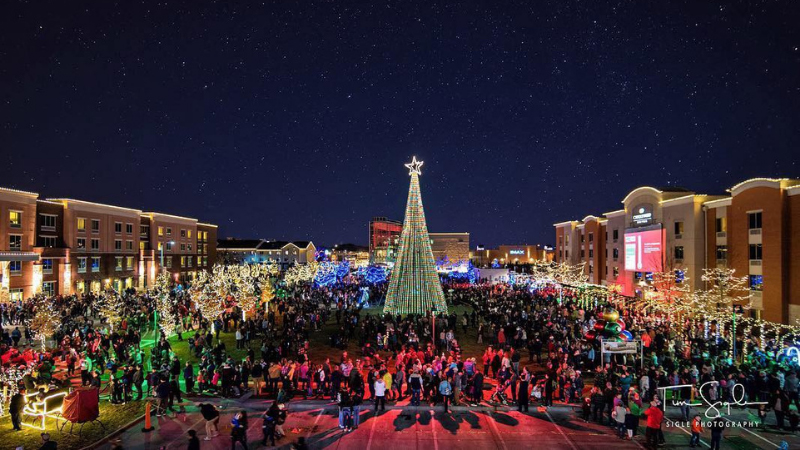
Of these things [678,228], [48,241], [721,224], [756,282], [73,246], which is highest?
[721,224]

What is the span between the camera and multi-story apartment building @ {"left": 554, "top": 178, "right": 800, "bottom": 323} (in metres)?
27.6

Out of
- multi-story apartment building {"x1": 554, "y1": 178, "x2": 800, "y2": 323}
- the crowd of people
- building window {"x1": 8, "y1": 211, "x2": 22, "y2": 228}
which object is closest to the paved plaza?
the crowd of people

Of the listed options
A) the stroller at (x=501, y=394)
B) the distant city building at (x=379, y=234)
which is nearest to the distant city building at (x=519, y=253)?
the distant city building at (x=379, y=234)

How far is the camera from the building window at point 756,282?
2921 centimetres

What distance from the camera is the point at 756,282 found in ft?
97.7

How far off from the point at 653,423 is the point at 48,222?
5163cm

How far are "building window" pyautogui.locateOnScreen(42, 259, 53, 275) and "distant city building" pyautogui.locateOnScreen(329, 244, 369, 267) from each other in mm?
72319

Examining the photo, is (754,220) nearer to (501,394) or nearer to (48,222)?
(501,394)

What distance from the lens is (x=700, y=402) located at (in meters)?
14.6

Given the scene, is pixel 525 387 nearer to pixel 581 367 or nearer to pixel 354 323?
pixel 581 367

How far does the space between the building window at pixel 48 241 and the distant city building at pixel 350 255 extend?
71.6 metres

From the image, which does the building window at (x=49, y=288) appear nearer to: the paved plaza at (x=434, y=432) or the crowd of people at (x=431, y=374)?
the crowd of people at (x=431, y=374)

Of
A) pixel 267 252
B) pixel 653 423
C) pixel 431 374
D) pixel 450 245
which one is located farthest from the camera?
pixel 267 252

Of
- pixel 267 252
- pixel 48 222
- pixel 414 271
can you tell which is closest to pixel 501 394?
pixel 414 271
